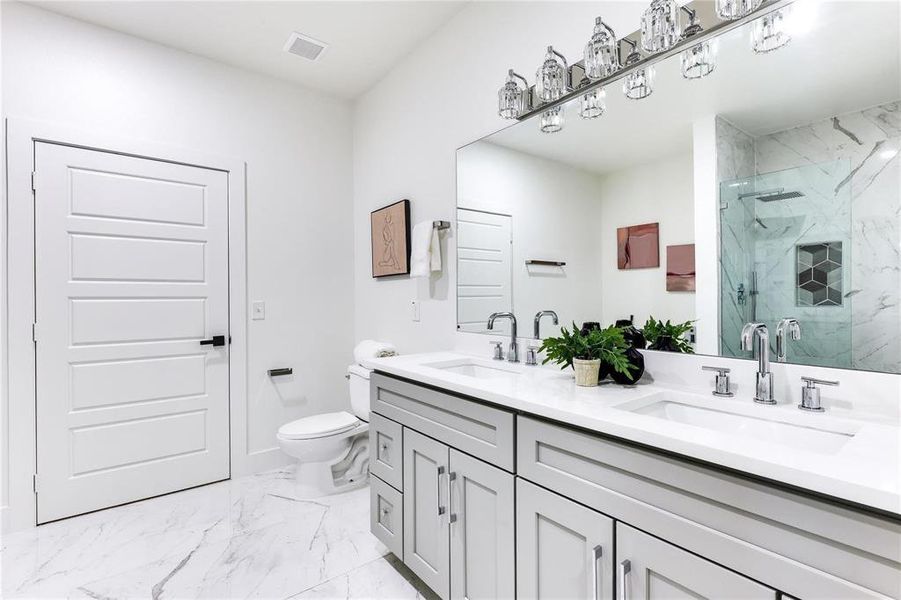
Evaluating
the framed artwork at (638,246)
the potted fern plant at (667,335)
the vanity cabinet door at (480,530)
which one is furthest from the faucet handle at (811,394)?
the vanity cabinet door at (480,530)

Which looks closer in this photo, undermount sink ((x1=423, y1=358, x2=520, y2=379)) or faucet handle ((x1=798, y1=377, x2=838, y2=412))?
faucet handle ((x1=798, y1=377, x2=838, y2=412))

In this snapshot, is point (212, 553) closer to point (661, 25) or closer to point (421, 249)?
point (421, 249)

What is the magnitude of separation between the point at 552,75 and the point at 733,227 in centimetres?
86

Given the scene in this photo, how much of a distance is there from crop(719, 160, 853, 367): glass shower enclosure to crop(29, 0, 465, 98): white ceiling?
1815 mm

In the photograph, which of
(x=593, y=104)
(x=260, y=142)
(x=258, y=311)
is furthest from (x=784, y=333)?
(x=260, y=142)

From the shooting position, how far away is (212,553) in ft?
6.52

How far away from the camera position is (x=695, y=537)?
864 mm

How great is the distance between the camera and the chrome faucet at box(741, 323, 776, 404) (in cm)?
118

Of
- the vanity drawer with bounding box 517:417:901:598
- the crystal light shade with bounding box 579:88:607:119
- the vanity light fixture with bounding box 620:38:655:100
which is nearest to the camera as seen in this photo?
the vanity drawer with bounding box 517:417:901:598

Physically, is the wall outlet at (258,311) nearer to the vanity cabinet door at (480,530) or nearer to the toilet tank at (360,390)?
the toilet tank at (360,390)

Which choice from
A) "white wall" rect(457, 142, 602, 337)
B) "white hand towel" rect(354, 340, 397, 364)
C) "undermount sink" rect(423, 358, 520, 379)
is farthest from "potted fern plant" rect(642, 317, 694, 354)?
"white hand towel" rect(354, 340, 397, 364)

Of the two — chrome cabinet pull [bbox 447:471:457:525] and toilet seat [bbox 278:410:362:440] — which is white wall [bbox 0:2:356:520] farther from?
chrome cabinet pull [bbox 447:471:457:525]

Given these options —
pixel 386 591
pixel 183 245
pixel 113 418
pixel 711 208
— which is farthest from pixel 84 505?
pixel 711 208

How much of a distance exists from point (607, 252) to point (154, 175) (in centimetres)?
251
